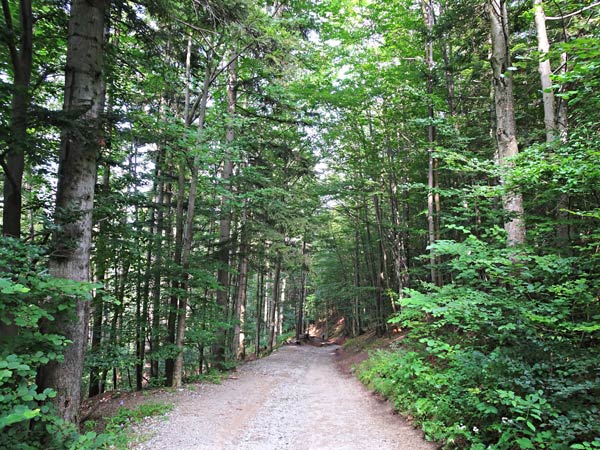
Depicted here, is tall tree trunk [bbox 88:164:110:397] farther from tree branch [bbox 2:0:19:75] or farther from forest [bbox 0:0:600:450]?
tree branch [bbox 2:0:19:75]

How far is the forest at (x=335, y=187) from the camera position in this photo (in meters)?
3.65

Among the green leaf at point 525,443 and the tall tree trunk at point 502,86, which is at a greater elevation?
the tall tree trunk at point 502,86

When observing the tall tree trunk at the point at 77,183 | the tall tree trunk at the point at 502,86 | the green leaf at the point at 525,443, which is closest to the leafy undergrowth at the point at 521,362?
the green leaf at the point at 525,443

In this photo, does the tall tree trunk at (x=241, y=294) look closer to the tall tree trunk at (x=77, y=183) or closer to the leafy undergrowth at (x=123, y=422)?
the leafy undergrowth at (x=123, y=422)

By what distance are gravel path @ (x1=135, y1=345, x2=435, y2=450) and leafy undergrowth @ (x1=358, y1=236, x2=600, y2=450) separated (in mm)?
908

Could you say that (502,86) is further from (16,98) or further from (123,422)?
(123,422)

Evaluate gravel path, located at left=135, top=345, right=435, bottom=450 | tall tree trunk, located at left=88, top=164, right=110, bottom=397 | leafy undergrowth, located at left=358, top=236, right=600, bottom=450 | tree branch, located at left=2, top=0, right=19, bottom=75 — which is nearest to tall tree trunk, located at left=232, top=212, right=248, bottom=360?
tall tree trunk, located at left=88, top=164, right=110, bottom=397

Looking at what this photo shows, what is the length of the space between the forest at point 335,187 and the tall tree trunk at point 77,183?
2cm

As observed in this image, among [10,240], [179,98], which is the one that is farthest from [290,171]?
[10,240]

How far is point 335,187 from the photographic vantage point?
1384 centimetres

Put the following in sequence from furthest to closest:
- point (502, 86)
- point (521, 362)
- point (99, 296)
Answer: point (99, 296) < point (502, 86) < point (521, 362)

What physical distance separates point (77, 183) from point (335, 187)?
10.6 m

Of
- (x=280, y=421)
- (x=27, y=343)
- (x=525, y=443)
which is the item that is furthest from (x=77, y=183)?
(x=525, y=443)

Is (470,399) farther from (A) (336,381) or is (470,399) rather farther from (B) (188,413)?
(A) (336,381)
